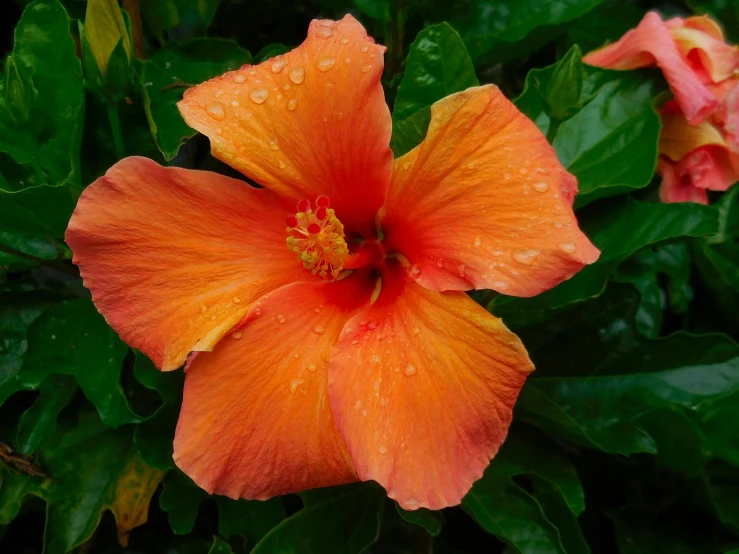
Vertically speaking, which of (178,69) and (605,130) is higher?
(178,69)

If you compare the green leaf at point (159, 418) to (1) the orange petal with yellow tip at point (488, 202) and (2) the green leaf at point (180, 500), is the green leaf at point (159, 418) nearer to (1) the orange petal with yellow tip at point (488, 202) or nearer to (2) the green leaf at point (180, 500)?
(2) the green leaf at point (180, 500)

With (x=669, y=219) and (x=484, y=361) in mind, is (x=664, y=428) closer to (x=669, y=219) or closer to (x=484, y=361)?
(x=669, y=219)

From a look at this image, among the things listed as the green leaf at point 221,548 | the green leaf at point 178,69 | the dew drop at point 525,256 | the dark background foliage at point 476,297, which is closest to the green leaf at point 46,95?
the dark background foliage at point 476,297

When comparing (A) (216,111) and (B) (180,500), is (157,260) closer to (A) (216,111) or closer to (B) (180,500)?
(A) (216,111)

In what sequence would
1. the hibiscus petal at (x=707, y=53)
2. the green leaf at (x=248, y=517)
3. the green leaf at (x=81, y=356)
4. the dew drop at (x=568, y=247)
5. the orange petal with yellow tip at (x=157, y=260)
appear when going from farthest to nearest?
the hibiscus petal at (x=707, y=53), the green leaf at (x=248, y=517), the green leaf at (x=81, y=356), the orange petal with yellow tip at (x=157, y=260), the dew drop at (x=568, y=247)

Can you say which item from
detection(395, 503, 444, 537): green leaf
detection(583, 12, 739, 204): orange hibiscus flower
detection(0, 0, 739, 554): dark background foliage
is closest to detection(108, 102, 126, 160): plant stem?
detection(0, 0, 739, 554): dark background foliage

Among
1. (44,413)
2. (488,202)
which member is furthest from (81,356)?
(488,202)

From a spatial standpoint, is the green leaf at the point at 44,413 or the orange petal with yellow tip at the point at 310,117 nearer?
the orange petal with yellow tip at the point at 310,117
